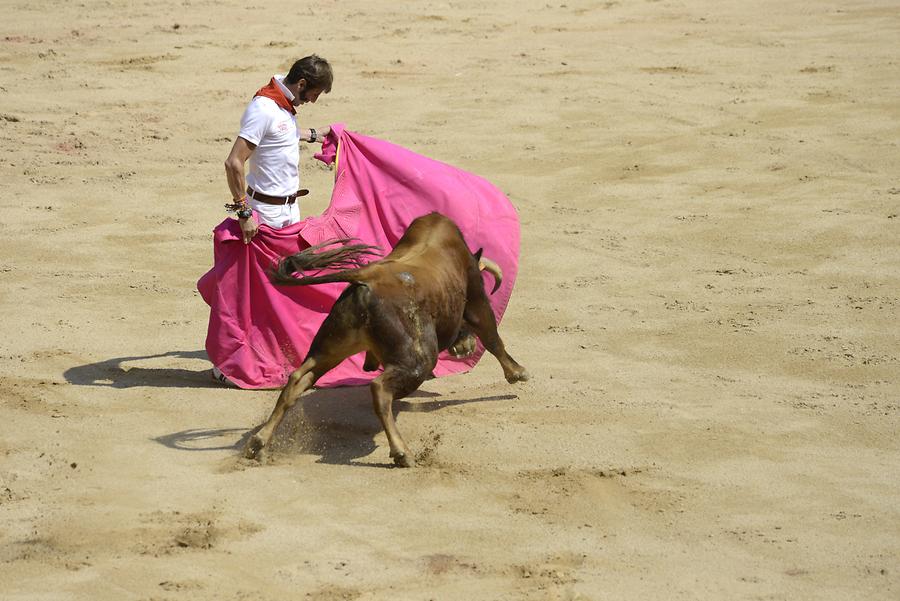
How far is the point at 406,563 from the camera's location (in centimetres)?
468

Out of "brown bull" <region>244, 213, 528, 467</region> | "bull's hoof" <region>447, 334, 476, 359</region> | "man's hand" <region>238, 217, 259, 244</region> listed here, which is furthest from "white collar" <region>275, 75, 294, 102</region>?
"bull's hoof" <region>447, 334, 476, 359</region>

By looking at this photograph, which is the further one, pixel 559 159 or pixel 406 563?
pixel 559 159

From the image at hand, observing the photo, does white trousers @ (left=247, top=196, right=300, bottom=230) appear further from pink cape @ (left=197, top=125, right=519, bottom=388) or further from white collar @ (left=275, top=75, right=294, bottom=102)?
white collar @ (left=275, top=75, right=294, bottom=102)

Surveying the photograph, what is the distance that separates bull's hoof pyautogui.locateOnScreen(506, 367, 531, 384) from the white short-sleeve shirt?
1326mm

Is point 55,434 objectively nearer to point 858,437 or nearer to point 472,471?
point 472,471

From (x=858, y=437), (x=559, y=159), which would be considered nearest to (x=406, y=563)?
(x=858, y=437)

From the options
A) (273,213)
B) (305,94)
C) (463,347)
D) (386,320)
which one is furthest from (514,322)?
(386,320)

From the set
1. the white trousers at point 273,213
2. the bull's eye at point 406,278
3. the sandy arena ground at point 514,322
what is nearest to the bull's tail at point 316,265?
the bull's eye at point 406,278

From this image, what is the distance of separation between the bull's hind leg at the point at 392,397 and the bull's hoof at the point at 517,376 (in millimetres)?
1031

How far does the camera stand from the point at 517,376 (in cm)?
650

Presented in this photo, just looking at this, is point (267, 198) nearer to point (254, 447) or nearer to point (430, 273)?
point (430, 273)

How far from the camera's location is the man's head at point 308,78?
20.3ft

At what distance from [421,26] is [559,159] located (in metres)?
4.30

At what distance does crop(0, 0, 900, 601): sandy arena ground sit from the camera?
479cm
